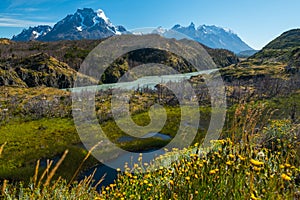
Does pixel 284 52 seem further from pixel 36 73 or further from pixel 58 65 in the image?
pixel 36 73

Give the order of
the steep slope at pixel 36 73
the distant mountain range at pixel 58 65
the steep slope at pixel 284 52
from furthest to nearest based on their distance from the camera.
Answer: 1. the steep slope at pixel 284 52
2. the distant mountain range at pixel 58 65
3. the steep slope at pixel 36 73

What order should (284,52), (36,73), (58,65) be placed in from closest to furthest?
(36,73)
(58,65)
(284,52)

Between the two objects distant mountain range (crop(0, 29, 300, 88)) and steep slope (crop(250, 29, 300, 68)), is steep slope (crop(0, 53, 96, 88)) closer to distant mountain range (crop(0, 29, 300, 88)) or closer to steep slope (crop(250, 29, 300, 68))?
distant mountain range (crop(0, 29, 300, 88))

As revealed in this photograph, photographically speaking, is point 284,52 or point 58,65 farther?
point 284,52

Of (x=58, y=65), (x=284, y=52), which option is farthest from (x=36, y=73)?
(x=284, y=52)

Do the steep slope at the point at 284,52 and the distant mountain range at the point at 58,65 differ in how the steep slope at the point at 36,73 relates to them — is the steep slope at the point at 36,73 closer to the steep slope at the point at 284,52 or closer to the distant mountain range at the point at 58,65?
the distant mountain range at the point at 58,65

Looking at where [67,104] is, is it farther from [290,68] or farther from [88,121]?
[290,68]

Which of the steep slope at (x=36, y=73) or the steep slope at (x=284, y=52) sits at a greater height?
the steep slope at (x=284, y=52)

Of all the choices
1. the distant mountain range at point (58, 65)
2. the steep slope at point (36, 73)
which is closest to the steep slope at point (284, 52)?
the distant mountain range at point (58, 65)

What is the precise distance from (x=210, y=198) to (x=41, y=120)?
47.6 meters

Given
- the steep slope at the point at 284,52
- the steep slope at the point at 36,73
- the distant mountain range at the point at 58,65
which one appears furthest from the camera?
the steep slope at the point at 284,52

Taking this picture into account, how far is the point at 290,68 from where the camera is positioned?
314 ft

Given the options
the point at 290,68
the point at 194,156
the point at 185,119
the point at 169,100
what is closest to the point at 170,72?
the point at 290,68

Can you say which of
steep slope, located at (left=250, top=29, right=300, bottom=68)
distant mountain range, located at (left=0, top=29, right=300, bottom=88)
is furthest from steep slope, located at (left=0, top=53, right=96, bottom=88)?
steep slope, located at (left=250, top=29, right=300, bottom=68)
